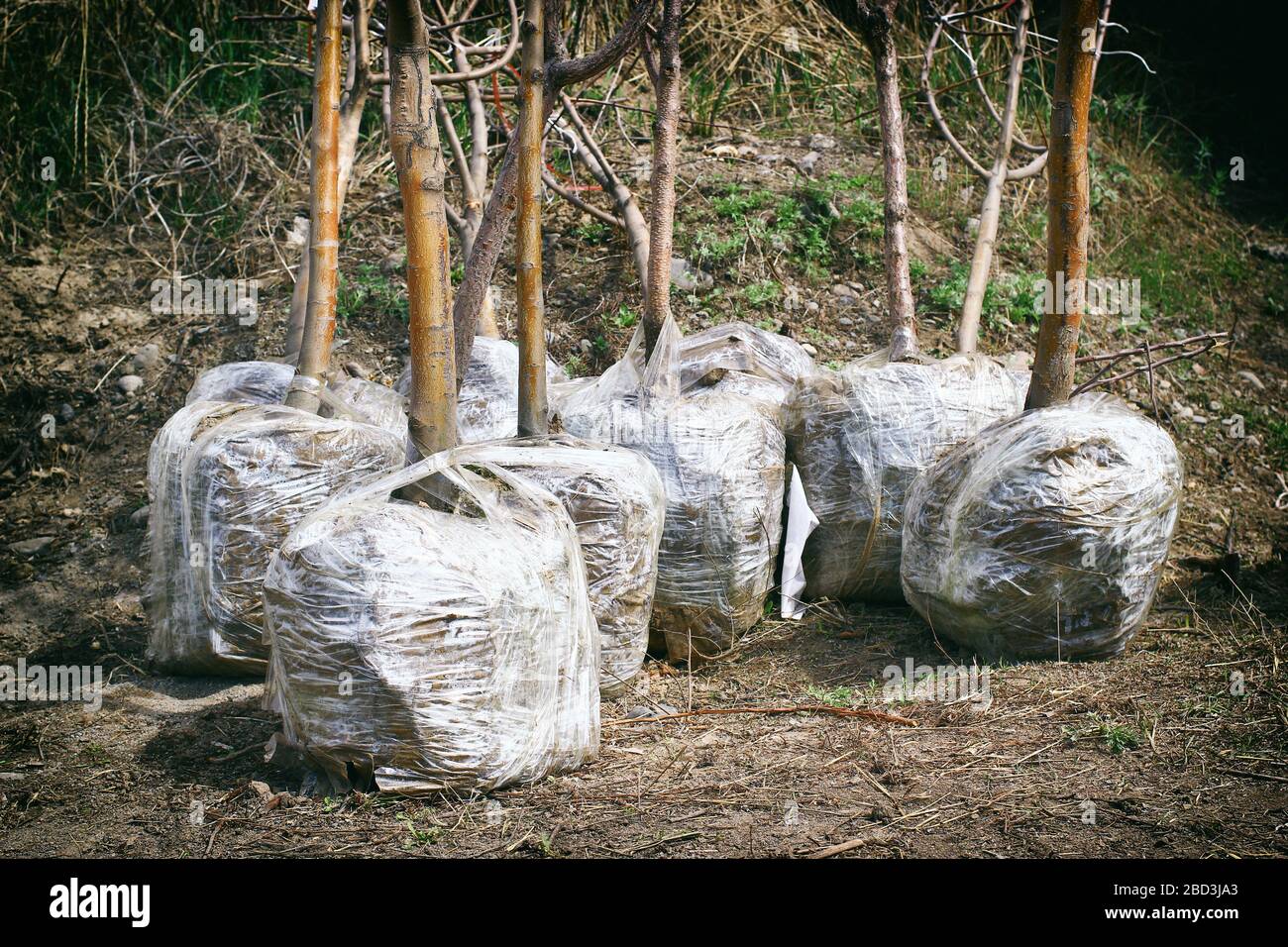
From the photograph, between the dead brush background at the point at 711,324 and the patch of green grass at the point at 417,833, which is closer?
the patch of green grass at the point at 417,833

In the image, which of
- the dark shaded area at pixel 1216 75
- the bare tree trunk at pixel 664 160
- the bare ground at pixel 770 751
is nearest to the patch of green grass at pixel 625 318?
the bare tree trunk at pixel 664 160

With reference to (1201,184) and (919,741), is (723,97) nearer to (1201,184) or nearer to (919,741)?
(1201,184)

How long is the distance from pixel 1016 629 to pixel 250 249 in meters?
4.12

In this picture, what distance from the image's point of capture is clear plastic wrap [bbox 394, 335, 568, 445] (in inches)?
145

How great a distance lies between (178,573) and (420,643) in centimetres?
122

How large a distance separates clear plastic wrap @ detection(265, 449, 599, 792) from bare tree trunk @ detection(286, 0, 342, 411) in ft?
3.89

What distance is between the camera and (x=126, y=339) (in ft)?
17.0

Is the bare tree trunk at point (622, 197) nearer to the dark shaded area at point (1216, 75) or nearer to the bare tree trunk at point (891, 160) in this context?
the bare tree trunk at point (891, 160)

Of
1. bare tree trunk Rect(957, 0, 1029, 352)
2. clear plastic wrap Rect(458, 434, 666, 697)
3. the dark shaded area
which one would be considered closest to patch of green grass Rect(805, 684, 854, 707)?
clear plastic wrap Rect(458, 434, 666, 697)

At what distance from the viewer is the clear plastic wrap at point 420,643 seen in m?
2.18

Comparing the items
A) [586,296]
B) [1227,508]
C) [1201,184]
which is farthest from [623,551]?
[1201,184]

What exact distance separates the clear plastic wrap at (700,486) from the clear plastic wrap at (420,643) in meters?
0.78

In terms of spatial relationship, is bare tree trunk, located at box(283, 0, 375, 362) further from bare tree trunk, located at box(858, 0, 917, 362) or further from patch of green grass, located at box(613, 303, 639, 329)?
bare tree trunk, located at box(858, 0, 917, 362)

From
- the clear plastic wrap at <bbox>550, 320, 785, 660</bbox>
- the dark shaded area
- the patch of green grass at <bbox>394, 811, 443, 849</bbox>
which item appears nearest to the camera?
the patch of green grass at <bbox>394, 811, 443, 849</bbox>
